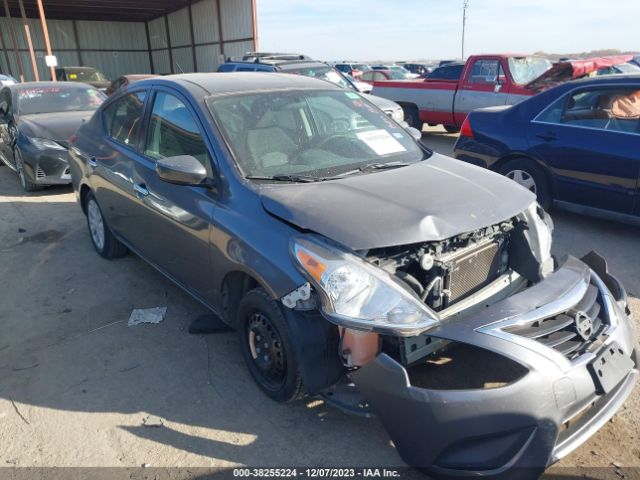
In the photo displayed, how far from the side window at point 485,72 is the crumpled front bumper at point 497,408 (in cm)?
903

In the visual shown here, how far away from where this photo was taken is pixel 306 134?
3424mm

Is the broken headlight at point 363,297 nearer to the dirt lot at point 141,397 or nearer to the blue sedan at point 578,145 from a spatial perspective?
the dirt lot at point 141,397

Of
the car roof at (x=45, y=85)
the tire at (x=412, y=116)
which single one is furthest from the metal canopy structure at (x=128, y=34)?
the car roof at (x=45, y=85)

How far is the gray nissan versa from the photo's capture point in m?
2.05

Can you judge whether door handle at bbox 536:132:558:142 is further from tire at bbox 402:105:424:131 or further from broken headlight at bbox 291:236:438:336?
tire at bbox 402:105:424:131

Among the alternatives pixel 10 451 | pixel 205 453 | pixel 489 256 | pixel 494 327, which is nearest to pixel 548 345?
pixel 494 327

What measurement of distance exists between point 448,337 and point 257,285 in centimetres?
116

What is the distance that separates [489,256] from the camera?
2748mm

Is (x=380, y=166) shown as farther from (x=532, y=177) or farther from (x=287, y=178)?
(x=532, y=177)

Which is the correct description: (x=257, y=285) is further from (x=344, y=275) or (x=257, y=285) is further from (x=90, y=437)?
(x=90, y=437)

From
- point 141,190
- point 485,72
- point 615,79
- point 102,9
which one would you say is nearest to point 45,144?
point 141,190

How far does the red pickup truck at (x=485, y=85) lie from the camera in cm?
952

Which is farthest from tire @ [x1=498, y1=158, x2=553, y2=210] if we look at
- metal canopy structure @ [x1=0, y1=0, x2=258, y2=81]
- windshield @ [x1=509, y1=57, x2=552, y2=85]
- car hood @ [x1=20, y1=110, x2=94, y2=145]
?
metal canopy structure @ [x1=0, y1=0, x2=258, y2=81]

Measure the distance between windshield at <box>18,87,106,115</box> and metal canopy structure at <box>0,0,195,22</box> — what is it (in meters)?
18.4
